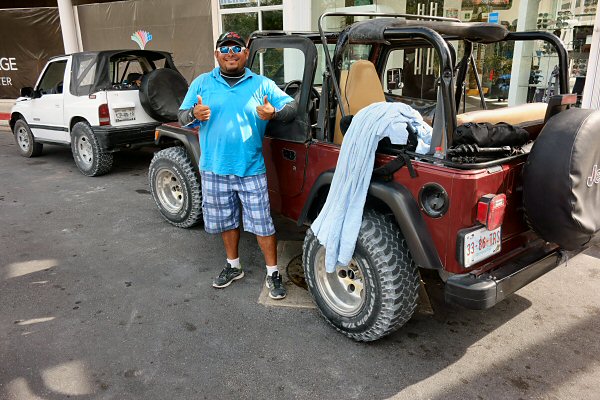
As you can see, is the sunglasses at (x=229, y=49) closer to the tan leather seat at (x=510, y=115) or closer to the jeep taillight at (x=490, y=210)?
the tan leather seat at (x=510, y=115)

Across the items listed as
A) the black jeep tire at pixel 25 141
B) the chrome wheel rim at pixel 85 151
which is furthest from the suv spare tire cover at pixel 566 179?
the black jeep tire at pixel 25 141

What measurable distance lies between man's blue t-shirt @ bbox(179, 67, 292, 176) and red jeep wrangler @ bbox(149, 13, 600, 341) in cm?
28

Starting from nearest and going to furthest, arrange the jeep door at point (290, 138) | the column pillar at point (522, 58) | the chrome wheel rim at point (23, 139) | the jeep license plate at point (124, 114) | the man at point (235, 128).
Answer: the man at point (235, 128), the jeep door at point (290, 138), the jeep license plate at point (124, 114), the column pillar at point (522, 58), the chrome wheel rim at point (23, 139)

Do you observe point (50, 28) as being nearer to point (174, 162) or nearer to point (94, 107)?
point (94, 107)

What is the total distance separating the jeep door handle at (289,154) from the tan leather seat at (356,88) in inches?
13.5

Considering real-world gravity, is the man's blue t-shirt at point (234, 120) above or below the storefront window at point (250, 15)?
below

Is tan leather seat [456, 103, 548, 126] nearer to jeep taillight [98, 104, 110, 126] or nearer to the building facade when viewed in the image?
the building facade

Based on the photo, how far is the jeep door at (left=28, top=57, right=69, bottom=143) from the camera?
727 centimetres

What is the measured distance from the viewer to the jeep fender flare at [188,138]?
4.33m

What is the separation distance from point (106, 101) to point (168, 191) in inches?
94.8

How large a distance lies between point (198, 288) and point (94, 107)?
4073 millimetres

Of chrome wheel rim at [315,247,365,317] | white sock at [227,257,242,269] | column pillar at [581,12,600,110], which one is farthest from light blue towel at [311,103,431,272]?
column pillar at [581,12,600,110]

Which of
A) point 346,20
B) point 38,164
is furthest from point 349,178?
point 38,164

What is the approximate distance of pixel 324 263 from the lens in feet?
9.97
